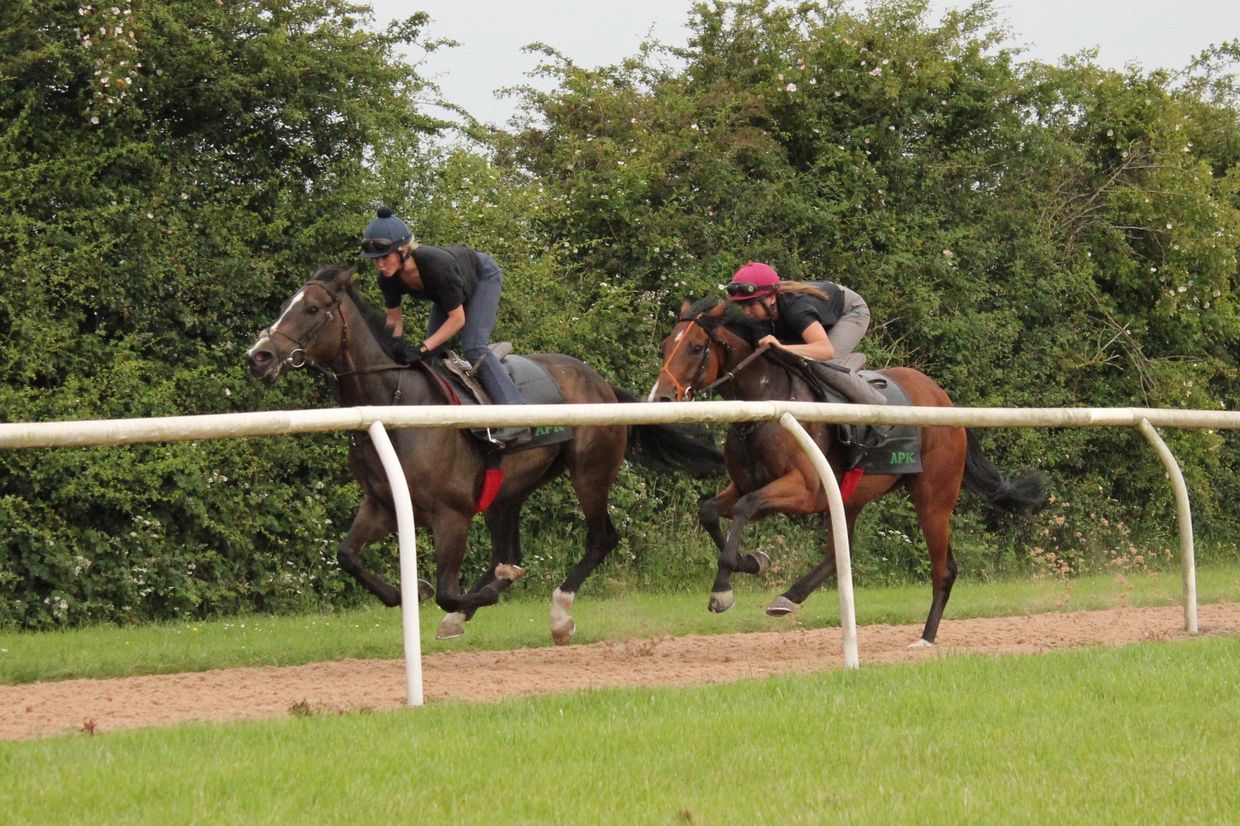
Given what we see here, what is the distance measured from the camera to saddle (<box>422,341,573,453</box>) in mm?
8180

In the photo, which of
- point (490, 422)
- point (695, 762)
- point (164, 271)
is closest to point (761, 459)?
point (490, 422)

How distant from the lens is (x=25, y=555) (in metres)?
10.3

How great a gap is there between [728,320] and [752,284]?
10.1 inches

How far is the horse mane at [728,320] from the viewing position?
336 inches

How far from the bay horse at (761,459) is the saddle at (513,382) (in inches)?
28.4

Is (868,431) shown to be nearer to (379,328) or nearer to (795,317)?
(795,317)

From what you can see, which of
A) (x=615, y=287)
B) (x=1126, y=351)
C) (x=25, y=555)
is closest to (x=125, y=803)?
(x=25, y=555)

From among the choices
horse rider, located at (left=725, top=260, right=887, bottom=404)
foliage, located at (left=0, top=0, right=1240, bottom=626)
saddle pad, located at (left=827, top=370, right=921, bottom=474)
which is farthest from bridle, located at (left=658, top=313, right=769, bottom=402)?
foliage, located at (left=0, top=0, right=1240, bottom=626)

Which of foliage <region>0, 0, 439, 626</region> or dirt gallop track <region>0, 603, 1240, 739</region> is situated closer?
dirt gallop track <region>0, 603, 1240, 739</region>

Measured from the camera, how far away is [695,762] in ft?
14.4

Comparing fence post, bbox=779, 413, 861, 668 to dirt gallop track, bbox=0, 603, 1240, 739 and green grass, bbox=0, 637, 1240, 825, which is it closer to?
dirt gallop track, bbox=0, 603, 1240, 739

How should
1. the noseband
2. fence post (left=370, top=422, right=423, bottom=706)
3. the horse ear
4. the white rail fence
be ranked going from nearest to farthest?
the white rail fence, fence post (left=370, top=422, right=423, bottom=706), the noseband, the horse ear

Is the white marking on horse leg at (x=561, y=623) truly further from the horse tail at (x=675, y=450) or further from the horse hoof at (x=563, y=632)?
the horse tail at (x=675, y=450)

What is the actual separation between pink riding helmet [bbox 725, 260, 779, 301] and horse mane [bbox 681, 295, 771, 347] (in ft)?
0.36
